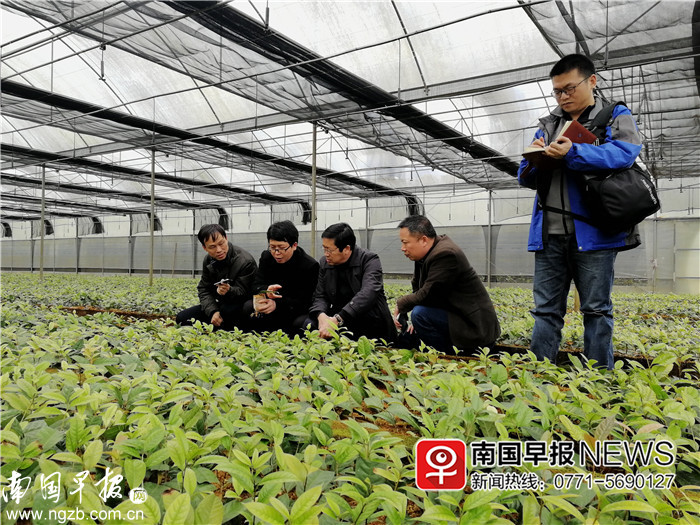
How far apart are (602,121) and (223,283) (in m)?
3.16

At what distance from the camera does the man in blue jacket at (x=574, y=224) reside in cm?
211

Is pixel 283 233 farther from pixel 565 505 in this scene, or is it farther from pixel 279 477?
pixel 565 505

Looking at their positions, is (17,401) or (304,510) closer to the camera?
(304,510)

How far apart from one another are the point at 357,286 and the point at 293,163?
35.0 ft

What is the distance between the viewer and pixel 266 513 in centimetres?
77

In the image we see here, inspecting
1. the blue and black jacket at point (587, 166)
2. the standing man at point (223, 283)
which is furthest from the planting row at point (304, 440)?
the standing man at point (223, 283)

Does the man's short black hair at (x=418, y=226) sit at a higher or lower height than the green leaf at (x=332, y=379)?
higher

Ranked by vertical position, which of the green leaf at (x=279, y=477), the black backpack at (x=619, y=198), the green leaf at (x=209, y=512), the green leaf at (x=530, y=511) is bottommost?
the green leaf at (x=530, y=511)

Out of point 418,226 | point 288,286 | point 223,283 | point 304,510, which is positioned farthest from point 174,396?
point 223,283

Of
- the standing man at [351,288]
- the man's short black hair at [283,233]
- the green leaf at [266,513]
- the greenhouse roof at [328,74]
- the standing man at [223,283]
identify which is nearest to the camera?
the green leaf at [266,513]

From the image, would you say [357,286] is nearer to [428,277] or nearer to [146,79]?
[428,277]

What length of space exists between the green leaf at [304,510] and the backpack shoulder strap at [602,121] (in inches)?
88.0

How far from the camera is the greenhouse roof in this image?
5.78 meters

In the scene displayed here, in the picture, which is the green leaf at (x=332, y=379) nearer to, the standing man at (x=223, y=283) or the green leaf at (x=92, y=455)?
the green leaf at (x=92, y=455)
